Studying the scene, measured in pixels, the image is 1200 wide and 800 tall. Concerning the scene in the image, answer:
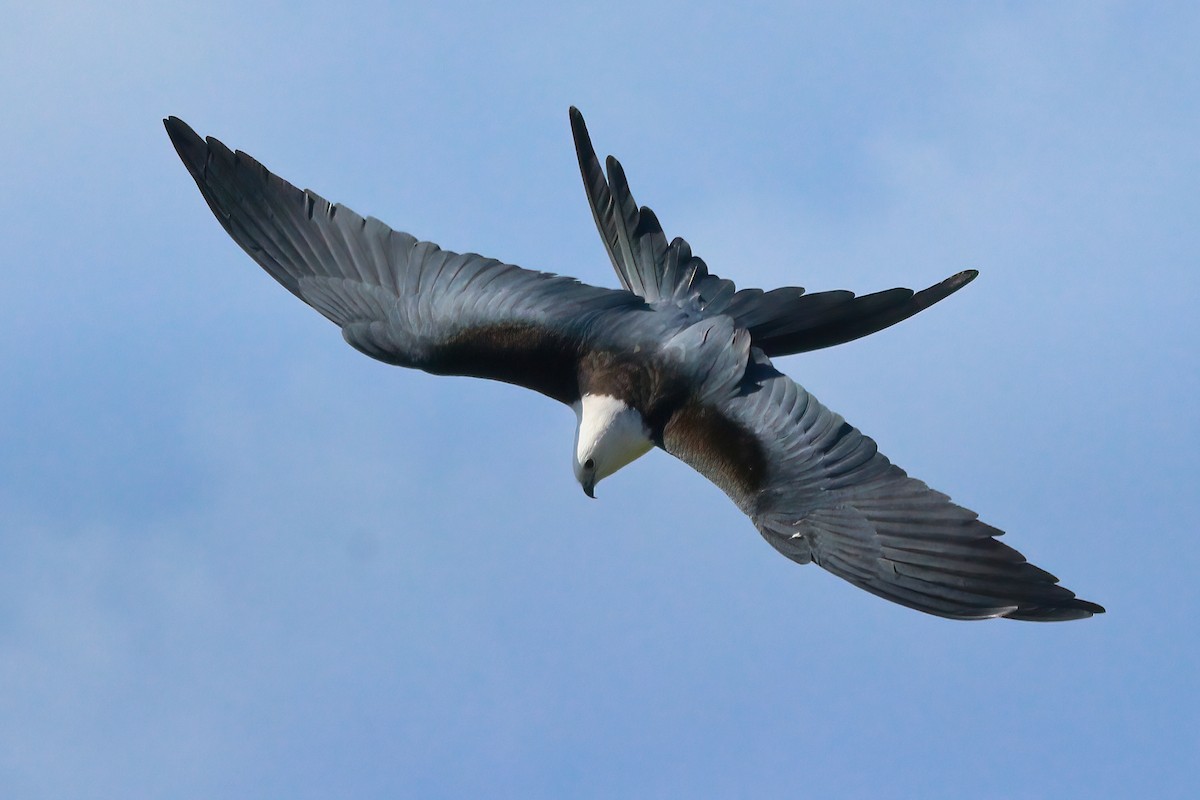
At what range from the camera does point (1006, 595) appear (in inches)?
459

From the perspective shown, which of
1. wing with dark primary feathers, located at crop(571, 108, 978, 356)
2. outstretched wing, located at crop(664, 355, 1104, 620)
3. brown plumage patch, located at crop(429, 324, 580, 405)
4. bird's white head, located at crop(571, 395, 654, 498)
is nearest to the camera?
outstretched wing, located at crop(664, 355, 1104, 620)

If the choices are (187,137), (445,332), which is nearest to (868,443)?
(445,332)

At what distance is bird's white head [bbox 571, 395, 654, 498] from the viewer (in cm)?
1311

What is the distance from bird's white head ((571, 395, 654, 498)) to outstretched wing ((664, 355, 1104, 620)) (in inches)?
9.7

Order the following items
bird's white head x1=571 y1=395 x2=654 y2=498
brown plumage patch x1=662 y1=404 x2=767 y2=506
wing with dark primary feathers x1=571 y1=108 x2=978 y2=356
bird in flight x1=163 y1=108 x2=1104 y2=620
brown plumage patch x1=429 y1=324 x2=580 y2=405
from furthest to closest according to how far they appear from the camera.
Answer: brown plumage patch x1=429 y1=324 x2=580 y2=405
wing with dark primary feathers x1=571 y1=108 x2=978 y2=356
bird's white head x1=571 y1=395 x2=654 y2=498
brown plumage patch x1=662 y1=404 x2=767 y2=506
bird in flight x1=163 y1=108 x2=1104 y2=620

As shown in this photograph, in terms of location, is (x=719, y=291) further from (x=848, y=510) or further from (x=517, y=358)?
(x=848, y=510)

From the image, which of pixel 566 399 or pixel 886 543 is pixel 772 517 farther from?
pixel 566 399

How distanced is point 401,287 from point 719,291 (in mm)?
2353

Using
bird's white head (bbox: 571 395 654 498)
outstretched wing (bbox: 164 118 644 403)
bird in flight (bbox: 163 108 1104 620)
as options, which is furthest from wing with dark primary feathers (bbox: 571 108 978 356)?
bird's white head (bbox: 571 395 654 498)

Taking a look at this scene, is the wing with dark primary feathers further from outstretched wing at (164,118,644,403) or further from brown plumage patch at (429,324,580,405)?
Answer: brown plumage patch at (429,324,580,405)

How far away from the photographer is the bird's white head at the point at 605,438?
13.1m

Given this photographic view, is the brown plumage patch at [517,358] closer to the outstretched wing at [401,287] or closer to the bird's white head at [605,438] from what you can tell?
the outstretched wing at [401,287]

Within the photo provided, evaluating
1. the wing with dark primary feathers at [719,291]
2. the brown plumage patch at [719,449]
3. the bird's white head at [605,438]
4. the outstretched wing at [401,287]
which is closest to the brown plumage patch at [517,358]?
the outstretched wing at [401,287]

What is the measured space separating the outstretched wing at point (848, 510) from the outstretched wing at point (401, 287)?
1.14 meters
